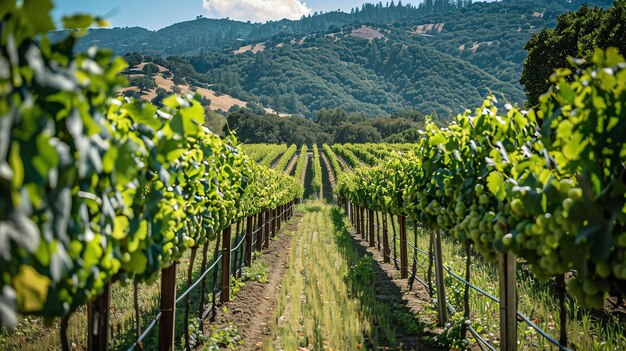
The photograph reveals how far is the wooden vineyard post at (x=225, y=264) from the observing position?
917 centimetres

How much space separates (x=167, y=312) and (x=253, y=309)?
423 cm

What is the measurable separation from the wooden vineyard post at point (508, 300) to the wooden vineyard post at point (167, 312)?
10.9 feet

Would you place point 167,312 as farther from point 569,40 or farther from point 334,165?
point 334,165

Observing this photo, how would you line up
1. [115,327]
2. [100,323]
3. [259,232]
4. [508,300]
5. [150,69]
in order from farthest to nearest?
1. [150,69]
2. [259,232]
3. [115,327]
4. [508,300]
5. [100,323]

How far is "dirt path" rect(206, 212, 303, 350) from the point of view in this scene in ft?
25.7

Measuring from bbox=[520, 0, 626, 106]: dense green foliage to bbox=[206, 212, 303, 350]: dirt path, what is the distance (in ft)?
52.6

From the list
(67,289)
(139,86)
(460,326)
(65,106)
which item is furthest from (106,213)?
(139,86)

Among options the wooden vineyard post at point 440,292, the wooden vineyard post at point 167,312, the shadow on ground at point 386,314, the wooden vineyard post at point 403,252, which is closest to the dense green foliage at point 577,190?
the wooden vineyard post at point 167,312

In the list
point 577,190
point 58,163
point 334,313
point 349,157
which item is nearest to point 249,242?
point 334,313

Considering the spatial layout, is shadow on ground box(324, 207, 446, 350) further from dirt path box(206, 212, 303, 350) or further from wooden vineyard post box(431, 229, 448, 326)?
dirt path box(206, 212, 303, 350)

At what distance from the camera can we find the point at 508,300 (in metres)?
4.86

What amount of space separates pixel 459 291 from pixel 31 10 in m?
8.03

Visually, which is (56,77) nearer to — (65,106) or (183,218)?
(65,106)

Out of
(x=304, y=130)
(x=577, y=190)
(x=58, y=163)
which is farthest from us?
(x=304, y=130)
